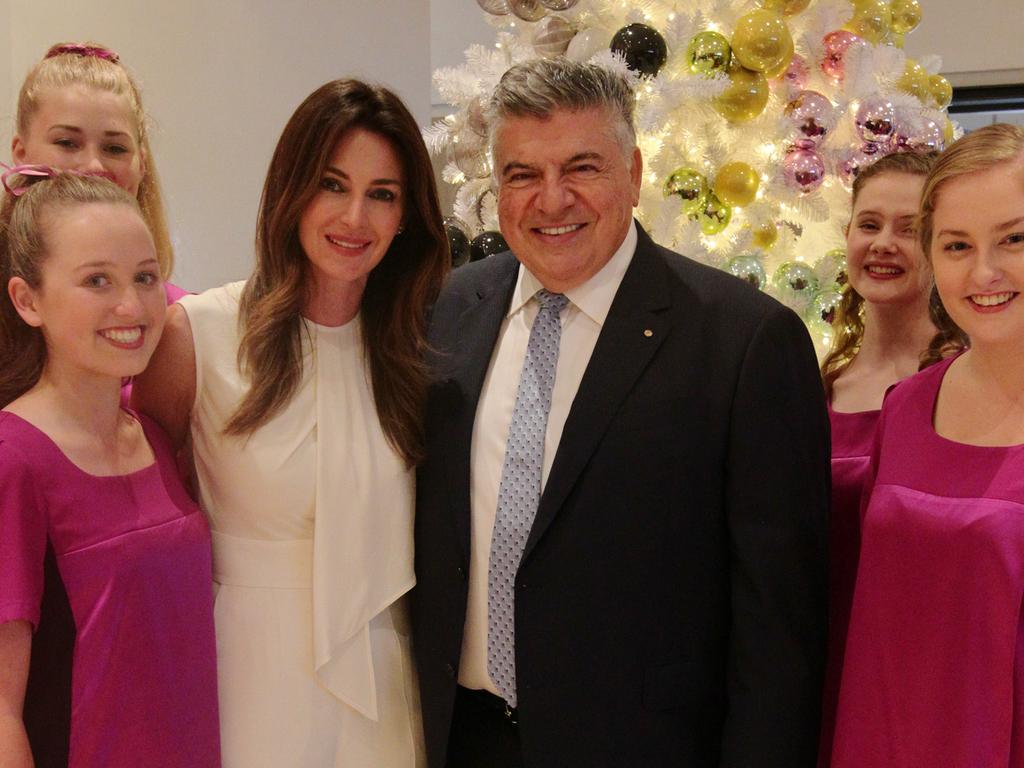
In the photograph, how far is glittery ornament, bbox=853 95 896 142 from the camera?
12.4ft

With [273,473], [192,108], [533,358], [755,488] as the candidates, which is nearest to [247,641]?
[273,473]

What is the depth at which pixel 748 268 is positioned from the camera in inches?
149

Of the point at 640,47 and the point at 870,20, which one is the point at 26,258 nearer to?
the point at 640,47

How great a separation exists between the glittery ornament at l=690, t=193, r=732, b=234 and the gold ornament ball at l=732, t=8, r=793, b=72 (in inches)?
19.6

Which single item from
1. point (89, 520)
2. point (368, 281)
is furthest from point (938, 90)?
point (89, 520)

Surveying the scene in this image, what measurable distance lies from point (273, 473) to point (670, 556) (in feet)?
2.60

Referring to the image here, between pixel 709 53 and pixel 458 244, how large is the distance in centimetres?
115

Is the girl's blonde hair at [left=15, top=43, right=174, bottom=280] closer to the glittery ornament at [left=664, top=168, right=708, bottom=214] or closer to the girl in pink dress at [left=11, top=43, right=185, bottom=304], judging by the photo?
the girl in pink dress at [left=11, top=43, right=185, bottom=304]

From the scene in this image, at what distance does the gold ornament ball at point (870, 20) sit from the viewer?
418 cm

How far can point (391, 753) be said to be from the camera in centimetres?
212

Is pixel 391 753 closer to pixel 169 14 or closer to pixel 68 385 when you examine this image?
pixel 68 385

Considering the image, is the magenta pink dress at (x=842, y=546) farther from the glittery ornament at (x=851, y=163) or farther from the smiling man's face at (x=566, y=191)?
the glittery ornament at (x=851, y=163)

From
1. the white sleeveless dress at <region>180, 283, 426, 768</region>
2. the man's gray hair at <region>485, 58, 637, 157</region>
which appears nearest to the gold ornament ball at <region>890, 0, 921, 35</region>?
the man's gray hair at <region>485, 58, 637, 157</region>

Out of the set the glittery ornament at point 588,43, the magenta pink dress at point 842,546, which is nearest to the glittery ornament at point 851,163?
the glittery ornament at point 588,43
